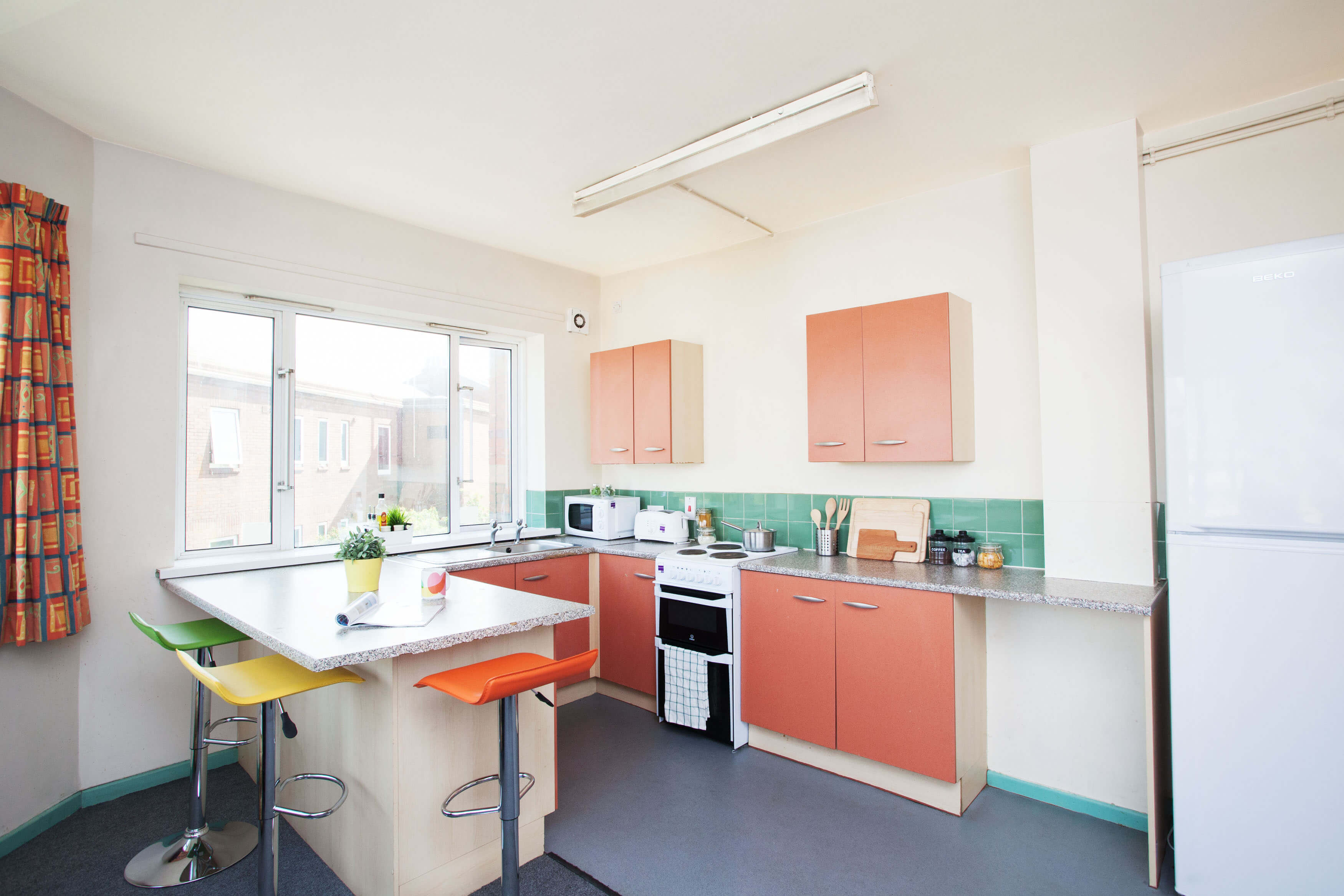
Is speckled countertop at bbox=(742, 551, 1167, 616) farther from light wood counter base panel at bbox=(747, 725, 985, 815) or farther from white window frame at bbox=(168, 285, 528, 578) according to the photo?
white window frame at bbox=(168, 285, 528, 578)

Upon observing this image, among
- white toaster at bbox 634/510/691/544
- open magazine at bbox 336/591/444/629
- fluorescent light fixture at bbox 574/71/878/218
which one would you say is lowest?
open magazine at bbox 336/591/444/629

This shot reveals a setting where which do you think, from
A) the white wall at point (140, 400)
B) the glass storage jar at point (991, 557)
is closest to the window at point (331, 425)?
the white wall at point (140, 400)

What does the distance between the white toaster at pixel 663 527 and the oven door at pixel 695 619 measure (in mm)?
578

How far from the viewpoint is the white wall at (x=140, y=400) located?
8.98ft

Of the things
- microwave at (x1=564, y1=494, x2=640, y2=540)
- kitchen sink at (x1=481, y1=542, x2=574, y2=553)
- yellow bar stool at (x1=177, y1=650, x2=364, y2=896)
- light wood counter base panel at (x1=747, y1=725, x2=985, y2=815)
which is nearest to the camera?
yellow bar stool at (x1=177, y1=650, x2=364, y2=896)

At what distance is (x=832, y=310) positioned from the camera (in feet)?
11.9

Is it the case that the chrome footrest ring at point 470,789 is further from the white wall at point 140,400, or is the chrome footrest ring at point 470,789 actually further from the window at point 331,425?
the window at point 331,425

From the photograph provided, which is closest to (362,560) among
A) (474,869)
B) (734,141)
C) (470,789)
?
(470,789)

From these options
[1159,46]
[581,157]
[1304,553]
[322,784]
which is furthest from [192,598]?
[1159,46]

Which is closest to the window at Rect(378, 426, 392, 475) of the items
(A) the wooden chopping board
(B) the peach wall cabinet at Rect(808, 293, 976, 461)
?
(B) the peach wall cabinet at Rect(808, 293, 976, 461)

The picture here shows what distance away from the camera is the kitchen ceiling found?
6.49 feet

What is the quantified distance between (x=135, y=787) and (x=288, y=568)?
41.5 inches

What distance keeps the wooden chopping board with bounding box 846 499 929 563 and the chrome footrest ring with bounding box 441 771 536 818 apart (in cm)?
195

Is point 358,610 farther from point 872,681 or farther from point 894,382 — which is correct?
point 894,382
